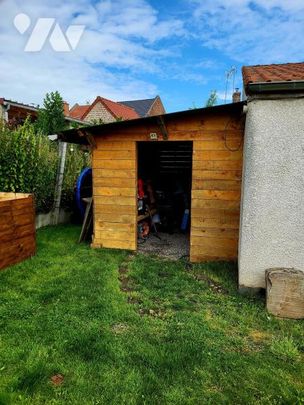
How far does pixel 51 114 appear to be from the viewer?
17922 mm

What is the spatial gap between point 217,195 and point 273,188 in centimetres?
154

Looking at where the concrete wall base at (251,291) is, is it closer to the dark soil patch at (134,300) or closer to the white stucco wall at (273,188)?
the white stucco wall at (273,188)

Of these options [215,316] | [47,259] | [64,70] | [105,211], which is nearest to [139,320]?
[215,316]

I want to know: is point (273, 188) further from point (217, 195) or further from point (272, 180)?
point (217, 195)

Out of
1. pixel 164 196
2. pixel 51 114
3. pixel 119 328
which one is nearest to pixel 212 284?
pixel 119 328

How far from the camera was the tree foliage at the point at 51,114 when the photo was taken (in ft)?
57.8

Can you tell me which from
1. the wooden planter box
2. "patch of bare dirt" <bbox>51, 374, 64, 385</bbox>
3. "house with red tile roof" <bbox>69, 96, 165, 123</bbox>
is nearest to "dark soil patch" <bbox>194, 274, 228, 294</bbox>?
Answer: "patch of bare dirt" <bbox>51, 374, 64, 385</bbox>

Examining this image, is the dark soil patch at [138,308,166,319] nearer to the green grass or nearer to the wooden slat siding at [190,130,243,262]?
the green grass

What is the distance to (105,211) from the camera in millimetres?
6785

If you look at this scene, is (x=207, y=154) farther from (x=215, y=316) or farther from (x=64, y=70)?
(x=64, y=70)

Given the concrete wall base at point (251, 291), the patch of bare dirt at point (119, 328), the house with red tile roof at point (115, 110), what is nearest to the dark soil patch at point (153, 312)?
the patch of bare dirt at point (119, 328)

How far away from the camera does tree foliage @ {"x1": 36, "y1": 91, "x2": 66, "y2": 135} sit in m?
17.6

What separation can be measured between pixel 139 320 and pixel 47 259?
2829mm

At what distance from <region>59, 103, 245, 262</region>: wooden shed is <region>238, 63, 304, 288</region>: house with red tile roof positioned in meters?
1.13
